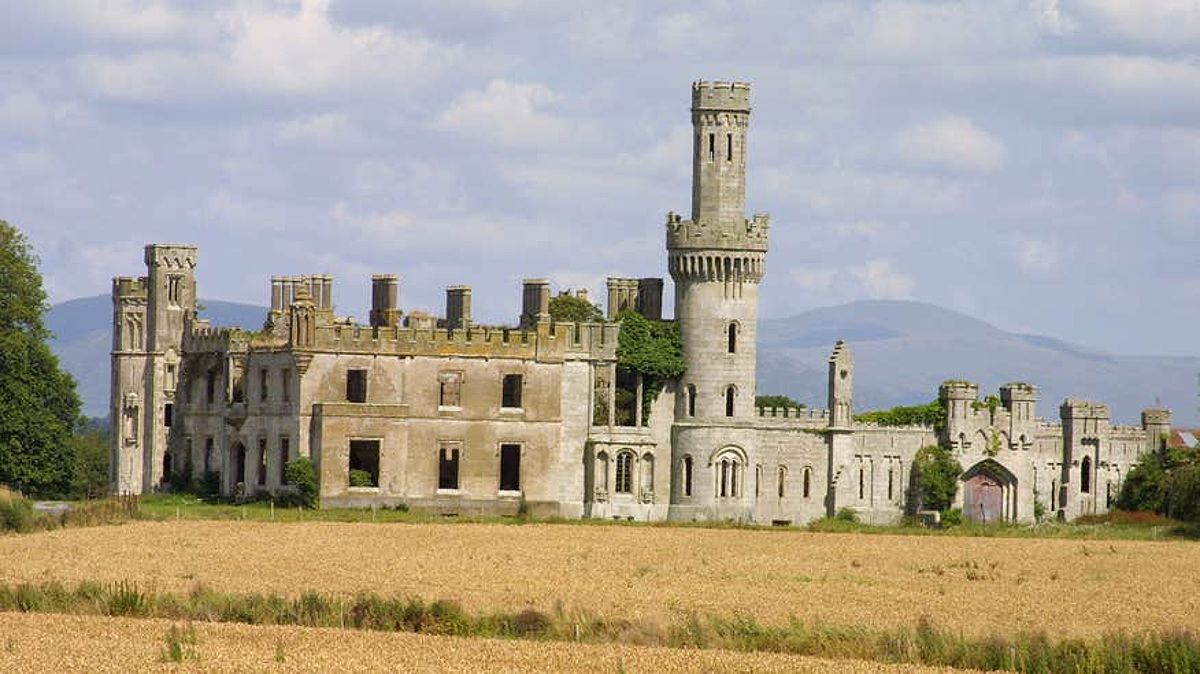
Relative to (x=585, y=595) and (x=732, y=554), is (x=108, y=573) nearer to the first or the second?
(x=585, y=595)

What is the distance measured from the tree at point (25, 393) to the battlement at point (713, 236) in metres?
24.0

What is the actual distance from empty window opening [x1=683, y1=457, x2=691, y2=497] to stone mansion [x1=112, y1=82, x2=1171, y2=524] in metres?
0.09

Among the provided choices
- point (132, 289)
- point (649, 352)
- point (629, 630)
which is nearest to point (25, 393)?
point (132, 289)

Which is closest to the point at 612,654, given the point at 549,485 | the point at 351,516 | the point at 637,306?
the point at 351,516

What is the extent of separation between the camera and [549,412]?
274ft

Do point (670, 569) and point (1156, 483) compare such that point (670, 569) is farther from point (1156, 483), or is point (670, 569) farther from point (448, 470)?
point (1156, 483)

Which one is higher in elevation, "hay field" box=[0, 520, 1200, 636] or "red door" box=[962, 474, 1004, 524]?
"red door" box=[962, 474, 1004, 524]

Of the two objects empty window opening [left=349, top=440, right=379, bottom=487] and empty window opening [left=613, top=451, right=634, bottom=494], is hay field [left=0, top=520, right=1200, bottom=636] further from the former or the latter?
empty window opening [left=613, top=451, right=634, bottom=494]

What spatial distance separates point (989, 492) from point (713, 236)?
46.9ft

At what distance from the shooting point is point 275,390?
269 ft

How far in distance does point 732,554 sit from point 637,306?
23.9 metres

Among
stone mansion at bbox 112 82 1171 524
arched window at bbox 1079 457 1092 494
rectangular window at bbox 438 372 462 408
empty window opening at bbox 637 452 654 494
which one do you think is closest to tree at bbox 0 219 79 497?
stone mansion at bbox 112 82 1171 524

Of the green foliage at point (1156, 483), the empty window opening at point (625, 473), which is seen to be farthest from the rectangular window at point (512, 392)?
the green foliage at point (1156, 483)

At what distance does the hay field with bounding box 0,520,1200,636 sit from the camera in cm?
5019
